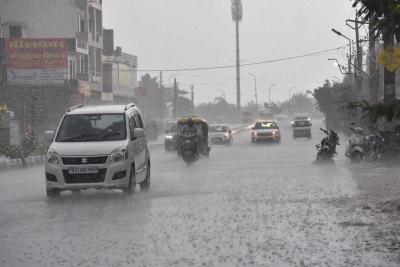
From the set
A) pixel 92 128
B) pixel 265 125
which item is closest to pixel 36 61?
pixel 265 125

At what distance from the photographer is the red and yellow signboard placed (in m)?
54.4

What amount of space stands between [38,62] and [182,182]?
38.5 m

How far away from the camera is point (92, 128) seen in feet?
51.8

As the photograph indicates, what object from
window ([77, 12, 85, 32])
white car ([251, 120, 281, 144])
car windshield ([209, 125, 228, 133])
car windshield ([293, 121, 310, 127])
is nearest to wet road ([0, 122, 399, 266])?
car windshield ([209, 125, 228, 133])

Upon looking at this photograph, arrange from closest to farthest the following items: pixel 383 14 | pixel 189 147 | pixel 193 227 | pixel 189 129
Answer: pixel 193 227 < pixel 383 14 < pixel 189 147 < pixel 189 129

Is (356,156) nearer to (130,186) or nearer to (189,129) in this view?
(189,129)

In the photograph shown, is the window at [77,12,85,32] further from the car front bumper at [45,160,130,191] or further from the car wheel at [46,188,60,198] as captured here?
the car front bumper at [45,160,130,191]

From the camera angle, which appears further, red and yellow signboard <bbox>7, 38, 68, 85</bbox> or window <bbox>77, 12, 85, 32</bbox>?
window <bbox>77, 12, 85, 32</bbox>

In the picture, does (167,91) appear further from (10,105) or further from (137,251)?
(137,251)

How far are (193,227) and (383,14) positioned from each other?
393 cm

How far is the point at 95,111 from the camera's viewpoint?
16.2 meters

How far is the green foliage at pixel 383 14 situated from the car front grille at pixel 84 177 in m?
5.84

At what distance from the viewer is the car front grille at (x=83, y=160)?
1454cm

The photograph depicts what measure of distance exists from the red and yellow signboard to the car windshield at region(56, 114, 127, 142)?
128 ft
